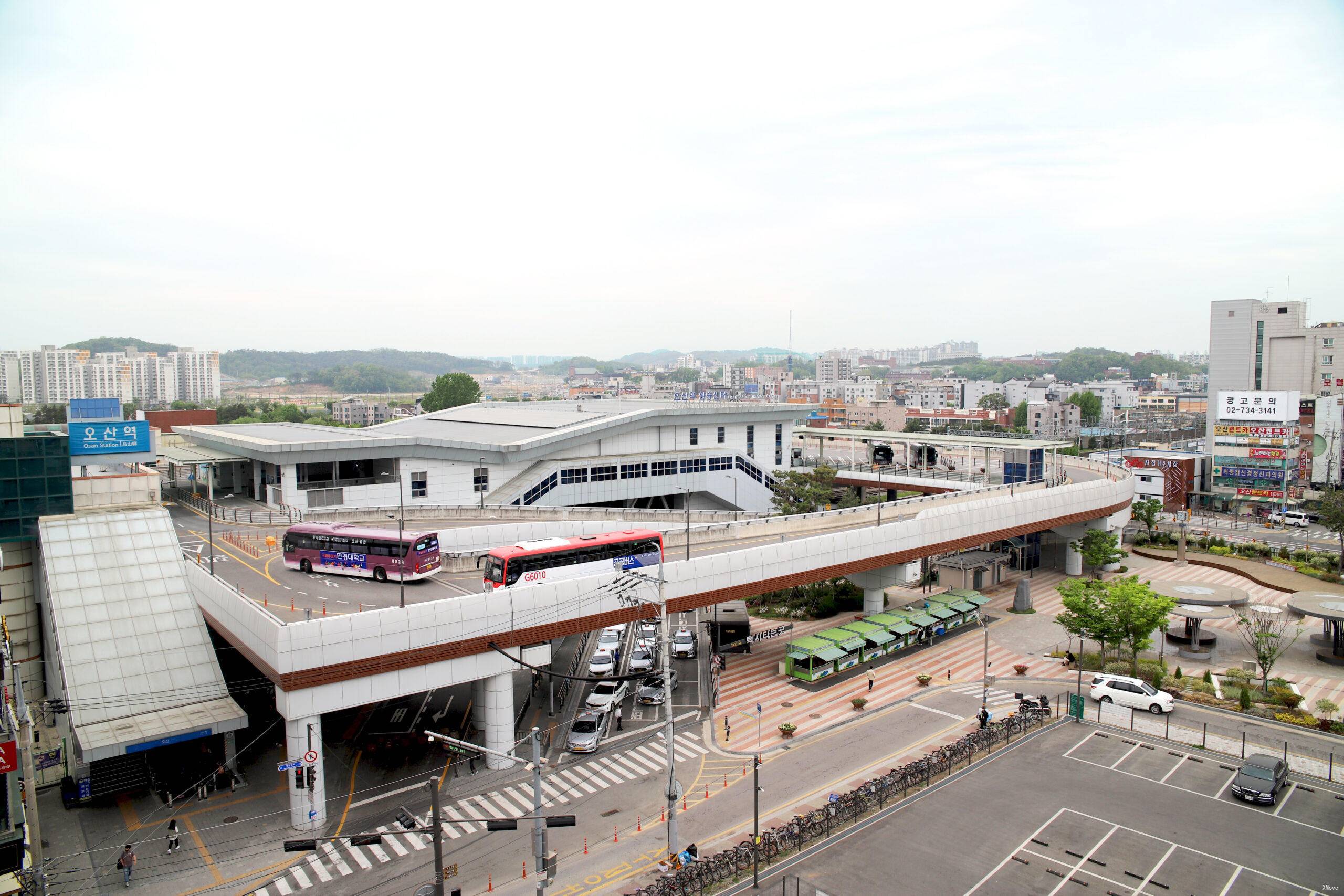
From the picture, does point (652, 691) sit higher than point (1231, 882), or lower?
lower

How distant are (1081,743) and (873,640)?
13040 mm

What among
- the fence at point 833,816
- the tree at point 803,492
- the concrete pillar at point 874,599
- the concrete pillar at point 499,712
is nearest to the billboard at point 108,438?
the concrete pillar at point 499,712

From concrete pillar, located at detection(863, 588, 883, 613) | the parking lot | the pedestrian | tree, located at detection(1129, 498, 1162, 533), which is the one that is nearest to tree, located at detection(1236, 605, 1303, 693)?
the parking lot

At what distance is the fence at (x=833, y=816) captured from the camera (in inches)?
984

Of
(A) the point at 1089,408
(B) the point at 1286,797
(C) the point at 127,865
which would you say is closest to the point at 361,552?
(C) the point at 127,865

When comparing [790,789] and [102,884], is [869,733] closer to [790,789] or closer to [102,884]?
[790,789]

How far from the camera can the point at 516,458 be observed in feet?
238

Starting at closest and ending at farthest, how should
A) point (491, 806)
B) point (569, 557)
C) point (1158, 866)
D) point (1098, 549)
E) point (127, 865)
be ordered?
1. point (1158, 866)
2. point (127, 865)
3. point (491, 806)
4. point (569, 557)
5. point (1098, 549)

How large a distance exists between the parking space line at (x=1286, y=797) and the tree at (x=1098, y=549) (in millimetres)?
35889

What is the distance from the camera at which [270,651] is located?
29469 millimetres

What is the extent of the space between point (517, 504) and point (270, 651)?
40625 millimetres

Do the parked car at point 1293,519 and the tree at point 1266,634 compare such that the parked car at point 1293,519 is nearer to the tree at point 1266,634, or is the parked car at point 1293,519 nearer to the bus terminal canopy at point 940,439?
the bus terminal canopy at point 940,439

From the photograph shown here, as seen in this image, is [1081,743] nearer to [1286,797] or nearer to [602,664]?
[1286,797]

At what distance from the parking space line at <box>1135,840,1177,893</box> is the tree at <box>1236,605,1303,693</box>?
19980 millimetres
